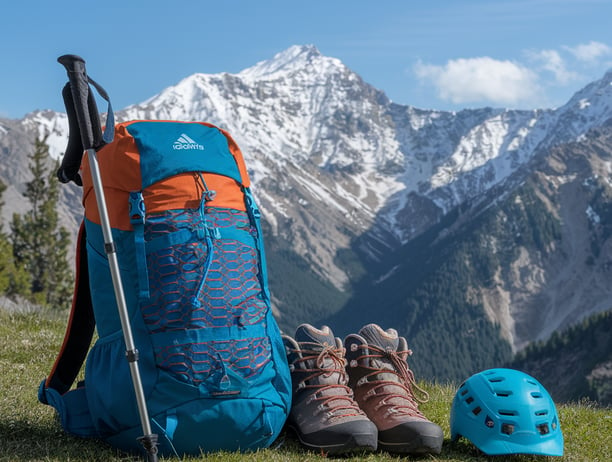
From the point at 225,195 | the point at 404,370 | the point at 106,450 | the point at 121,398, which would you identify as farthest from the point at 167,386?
the point at 404,370

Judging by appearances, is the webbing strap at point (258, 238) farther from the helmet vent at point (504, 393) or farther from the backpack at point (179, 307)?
the helmet vent at point (504, 393)

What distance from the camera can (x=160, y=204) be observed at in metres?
7.04

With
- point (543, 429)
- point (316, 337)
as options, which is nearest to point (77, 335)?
point (316, 337)

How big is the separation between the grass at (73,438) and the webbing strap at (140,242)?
5.25ft

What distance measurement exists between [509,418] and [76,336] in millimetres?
4895

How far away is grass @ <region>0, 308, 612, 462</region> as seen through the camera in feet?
22.0

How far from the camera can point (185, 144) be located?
744cm

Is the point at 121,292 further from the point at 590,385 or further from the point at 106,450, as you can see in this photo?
the point at 590,385

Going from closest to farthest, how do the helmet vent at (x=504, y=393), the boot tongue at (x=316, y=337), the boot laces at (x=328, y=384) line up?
the boot laces at (x=328, y=384) < the helmet vent at (x=504, y=393) < the boot tongue at (x=316, y=337)

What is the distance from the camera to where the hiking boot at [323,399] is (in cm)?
699

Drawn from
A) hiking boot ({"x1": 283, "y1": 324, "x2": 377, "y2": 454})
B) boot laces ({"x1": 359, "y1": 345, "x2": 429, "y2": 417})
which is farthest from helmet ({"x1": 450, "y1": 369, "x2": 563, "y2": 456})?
hiking boot ({"x1": 283, "y1": 324, "x2": 377, "y2": 454})

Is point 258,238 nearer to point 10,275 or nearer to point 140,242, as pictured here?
point 140,242

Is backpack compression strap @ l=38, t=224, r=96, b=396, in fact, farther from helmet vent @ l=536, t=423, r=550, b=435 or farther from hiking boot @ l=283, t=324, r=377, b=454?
helmet vent @ l=536, t=423, r=550, b=435

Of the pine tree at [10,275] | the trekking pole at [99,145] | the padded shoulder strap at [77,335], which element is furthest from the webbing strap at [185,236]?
the pine tree at [10,275]
